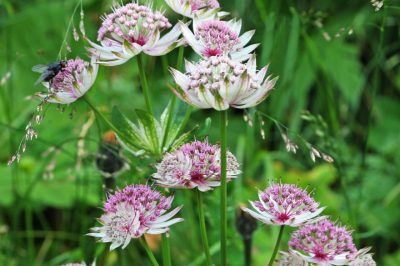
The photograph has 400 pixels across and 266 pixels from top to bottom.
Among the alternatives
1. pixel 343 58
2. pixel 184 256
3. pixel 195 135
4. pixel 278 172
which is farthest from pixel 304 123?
pixel 195 135

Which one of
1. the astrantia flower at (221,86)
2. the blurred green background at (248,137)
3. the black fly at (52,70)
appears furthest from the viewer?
the blurred green background at (248,137)

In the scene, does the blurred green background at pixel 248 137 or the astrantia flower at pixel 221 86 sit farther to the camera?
the blurred green background at pixel 248 137

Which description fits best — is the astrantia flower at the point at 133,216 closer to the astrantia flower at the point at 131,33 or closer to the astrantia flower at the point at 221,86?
the astrantia flower at the point at 221,86

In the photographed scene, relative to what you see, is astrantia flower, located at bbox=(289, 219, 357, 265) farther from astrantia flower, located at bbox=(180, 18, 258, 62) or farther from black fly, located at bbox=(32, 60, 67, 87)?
black fly, located at bbox=(32, 60, 67, 87)

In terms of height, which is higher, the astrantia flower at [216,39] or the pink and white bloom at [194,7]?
the pink and white bloom at [194,7]

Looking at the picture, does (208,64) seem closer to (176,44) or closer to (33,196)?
(176,44)

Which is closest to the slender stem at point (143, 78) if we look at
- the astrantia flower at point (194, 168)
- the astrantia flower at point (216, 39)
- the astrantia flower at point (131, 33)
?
the astrantia flower at point (131, 33)

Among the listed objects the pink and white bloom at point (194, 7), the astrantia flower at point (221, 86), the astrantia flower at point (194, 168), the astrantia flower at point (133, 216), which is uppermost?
the pink and white bloom at point (194, 7)
